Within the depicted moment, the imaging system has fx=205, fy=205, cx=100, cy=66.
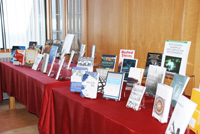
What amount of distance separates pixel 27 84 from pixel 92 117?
137 centimetres

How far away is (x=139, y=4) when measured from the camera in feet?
9.12

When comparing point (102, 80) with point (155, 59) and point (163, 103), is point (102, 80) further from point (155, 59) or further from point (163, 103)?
point (163, 103)

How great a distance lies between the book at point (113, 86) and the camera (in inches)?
61.5

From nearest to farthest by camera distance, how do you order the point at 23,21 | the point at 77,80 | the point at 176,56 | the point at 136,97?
the point at 136,97 < the point at 176,56 < the point at 77,80 < the point at 23,21

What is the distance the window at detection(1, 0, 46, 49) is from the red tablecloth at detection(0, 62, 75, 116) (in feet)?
3.45

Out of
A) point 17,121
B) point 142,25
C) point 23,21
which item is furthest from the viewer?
point 23,21

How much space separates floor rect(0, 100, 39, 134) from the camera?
2798mm

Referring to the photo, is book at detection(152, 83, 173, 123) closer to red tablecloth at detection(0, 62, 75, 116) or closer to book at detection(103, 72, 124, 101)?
book at detection(103, 72, 124, 101)

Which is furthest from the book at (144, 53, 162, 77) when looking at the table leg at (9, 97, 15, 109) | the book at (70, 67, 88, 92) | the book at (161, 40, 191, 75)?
the table leg at (9, 97, 15, 109)

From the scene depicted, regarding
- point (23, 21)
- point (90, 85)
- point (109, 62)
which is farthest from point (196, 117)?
point (23, 21)

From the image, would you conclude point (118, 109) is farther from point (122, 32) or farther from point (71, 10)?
point (71, 10)

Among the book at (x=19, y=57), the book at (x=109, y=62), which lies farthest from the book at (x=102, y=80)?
the book at (x=19, y=57)

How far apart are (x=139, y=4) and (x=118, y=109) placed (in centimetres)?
183

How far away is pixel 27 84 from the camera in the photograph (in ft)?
8.26
